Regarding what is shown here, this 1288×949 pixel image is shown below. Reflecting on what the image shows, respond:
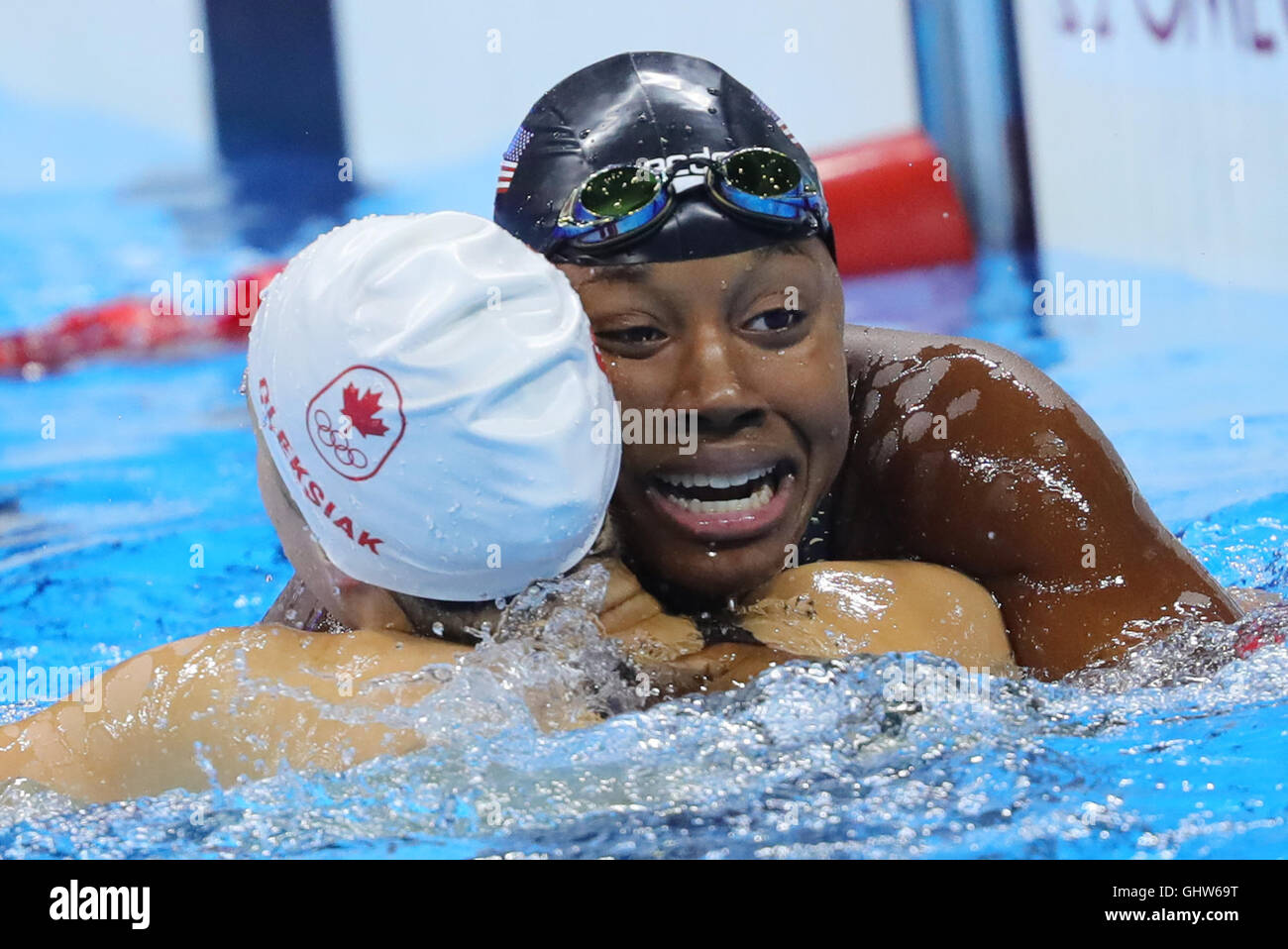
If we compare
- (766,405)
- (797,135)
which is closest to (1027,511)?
(766,405)

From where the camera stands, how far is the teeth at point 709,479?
2.41 meters

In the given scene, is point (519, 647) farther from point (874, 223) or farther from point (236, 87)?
point (236, 87)

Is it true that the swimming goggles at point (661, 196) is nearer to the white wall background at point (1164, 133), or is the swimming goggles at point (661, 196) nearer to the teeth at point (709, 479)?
the teeth at point (709, 479)

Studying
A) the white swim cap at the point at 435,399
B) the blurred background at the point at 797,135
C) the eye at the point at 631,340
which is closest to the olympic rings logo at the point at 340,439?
the white swim cap at the point at 435,399

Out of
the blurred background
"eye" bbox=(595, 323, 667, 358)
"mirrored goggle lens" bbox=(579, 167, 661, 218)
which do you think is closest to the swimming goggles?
"mirrored goggle lens" bbox=(579, 167, 661, 218)

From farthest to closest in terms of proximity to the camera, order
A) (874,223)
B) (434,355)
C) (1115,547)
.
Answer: (874,223) → (1115,547) → (434,355)

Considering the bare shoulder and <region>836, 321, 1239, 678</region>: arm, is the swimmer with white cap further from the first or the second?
<region>836, 321, 1239, 678</region>: arm

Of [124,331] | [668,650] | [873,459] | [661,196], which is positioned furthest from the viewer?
[124,331]

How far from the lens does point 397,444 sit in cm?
190

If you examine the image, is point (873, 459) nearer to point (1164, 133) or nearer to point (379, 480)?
point (379, 480)

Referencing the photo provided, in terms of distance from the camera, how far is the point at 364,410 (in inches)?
74.3

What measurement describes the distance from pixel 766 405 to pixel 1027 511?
1.76 ft
